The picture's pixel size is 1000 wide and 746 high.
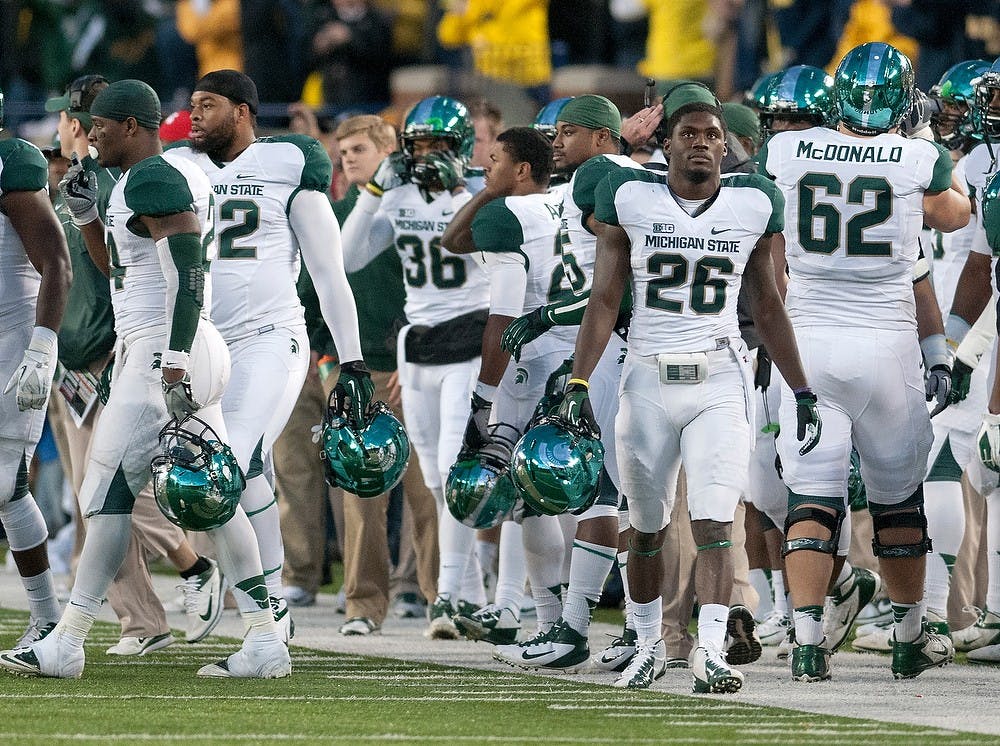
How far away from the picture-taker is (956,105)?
8.14m

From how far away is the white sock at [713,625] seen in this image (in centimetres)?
630

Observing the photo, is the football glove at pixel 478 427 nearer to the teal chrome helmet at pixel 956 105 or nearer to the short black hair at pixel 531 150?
the short black hair at pixel 531 150

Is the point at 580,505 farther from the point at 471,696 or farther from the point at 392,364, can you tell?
the point at 392,364

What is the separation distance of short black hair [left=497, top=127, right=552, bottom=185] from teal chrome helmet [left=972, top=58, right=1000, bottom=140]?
1.66 meters

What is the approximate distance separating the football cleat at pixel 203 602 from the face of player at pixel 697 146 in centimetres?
264

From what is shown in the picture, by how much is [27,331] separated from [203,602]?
1407mm

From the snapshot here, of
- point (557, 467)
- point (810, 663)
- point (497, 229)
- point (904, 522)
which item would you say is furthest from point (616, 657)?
point (497, 229)

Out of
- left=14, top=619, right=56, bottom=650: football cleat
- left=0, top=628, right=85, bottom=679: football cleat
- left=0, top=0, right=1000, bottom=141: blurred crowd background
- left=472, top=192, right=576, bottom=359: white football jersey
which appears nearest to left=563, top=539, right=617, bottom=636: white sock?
left=472, top=192, right=576, bottom=359: white football jersey

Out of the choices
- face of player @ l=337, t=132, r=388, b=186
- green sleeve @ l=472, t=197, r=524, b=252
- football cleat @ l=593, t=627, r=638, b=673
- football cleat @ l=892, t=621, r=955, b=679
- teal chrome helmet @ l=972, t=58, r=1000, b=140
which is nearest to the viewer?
football cleat @ l=892, t=621, r=955, b=679

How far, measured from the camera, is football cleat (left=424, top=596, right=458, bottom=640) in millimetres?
8148

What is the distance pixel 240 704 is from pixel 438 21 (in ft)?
30.8

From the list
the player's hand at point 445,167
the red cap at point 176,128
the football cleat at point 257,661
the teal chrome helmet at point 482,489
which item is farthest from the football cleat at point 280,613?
the red cap at point 176,128

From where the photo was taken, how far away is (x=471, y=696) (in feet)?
20.6

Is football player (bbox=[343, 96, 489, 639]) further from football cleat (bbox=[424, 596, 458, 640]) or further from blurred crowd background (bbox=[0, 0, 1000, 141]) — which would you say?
blurred crowd background (bbox=[0, 0, 1000, 141])
